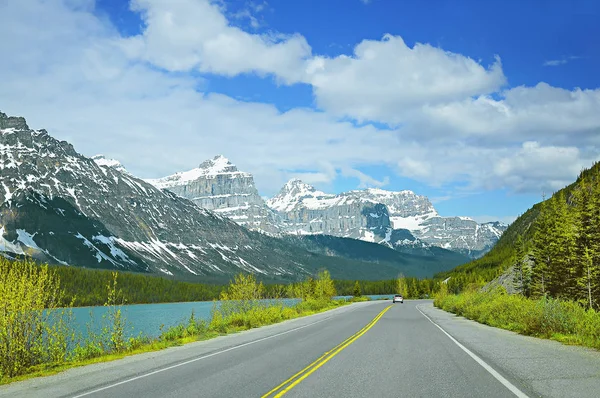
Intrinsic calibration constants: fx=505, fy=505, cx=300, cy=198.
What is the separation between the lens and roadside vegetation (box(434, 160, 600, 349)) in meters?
22.5

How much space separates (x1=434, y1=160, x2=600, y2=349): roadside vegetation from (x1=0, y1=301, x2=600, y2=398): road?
216 cm

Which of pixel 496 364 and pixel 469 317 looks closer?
pixel 496 364

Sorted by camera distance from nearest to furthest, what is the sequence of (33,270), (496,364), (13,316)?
(496,364), (13,316), (33,270)

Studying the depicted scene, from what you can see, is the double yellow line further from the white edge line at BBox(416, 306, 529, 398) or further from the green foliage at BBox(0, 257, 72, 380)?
the green foliage at BBox(0, 257, 72, 380)

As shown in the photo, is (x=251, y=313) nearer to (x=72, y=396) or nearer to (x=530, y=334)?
(x=530, y=334)

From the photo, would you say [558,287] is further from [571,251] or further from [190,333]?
[190,333]

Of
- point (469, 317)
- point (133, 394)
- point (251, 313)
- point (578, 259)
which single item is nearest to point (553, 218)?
point (578, 259)

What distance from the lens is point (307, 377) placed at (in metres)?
13.0

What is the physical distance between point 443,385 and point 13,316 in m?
13.0

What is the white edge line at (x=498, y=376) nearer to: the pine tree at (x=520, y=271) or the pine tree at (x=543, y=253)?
the pine tree at (x=543, y=253)

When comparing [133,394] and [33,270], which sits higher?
[33,270]

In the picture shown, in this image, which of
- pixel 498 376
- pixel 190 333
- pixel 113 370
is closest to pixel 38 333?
pixel 113 370

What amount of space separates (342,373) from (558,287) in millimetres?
54312

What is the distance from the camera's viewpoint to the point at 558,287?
59.0m
